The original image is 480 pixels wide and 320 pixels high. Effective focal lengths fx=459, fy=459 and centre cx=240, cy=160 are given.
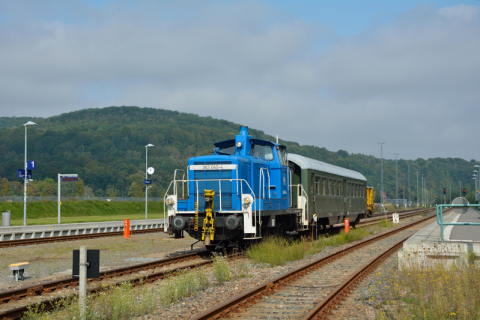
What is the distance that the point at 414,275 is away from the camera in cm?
1002

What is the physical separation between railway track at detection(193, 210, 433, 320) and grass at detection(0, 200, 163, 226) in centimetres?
3776

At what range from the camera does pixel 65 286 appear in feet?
33.8

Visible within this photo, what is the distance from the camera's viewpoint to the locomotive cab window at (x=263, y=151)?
16259 mm

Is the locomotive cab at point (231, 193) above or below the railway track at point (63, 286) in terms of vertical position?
above

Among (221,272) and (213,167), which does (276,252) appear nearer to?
(213,167)

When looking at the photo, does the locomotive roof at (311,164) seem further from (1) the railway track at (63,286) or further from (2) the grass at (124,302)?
(2) the grass at (124,302)

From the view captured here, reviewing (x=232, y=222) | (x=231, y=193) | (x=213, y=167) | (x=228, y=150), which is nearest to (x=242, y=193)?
(x=231, y=193)

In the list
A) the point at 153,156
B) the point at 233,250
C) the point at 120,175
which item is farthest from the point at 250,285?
the point at 153,156

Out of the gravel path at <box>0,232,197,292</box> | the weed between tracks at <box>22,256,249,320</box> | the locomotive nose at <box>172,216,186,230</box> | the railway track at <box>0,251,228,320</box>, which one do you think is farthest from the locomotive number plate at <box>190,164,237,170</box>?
the weed between tracks at <box>22,256,249,320</box>

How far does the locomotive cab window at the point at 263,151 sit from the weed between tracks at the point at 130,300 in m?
5.64

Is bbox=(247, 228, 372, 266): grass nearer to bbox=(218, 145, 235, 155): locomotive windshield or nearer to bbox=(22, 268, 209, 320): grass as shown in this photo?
bbox=(218, 145, 235, 155): locomotive windshield

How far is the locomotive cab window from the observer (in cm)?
1626

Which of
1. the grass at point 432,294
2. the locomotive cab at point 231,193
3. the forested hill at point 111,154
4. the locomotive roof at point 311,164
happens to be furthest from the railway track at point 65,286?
the forested hill at point 111,154

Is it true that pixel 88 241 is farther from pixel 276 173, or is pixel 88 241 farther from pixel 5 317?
pixel 5 317
